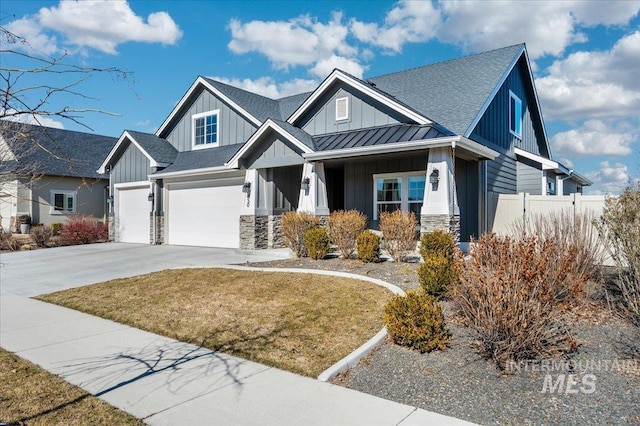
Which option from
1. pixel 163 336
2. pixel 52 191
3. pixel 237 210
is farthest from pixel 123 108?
pixel 52 191

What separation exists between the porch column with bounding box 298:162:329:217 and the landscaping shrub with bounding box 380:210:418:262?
3.53 meters

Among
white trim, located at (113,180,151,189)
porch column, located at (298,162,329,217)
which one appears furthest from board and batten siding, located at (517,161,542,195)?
white trim, located at (113,180,151,189)

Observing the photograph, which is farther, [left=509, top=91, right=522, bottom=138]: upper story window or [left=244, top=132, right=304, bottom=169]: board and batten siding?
[left=509, top=91, right=522, bottom=138]: upper story window

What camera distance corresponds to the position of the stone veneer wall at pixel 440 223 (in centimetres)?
1104

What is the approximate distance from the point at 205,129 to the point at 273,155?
19.3 feet

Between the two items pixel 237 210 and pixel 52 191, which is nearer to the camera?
pixel 237 210

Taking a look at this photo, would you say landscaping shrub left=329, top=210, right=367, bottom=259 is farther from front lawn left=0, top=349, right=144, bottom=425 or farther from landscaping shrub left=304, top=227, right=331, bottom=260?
front lawn left=0, top=349, right=144, bottom=425

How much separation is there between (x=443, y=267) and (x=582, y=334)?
2.17m

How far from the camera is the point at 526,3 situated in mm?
13688

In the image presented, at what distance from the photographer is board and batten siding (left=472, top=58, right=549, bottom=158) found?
14.4 metres

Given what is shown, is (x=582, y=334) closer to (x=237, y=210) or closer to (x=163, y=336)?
(x=163, y=336)

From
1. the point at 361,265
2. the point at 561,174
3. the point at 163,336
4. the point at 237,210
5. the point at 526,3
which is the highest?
the point at 526,3

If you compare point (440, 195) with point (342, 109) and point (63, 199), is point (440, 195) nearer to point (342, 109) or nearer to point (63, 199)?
point (342, 109)

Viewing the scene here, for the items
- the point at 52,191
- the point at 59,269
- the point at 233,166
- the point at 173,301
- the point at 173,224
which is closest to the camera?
the point at 173,301
